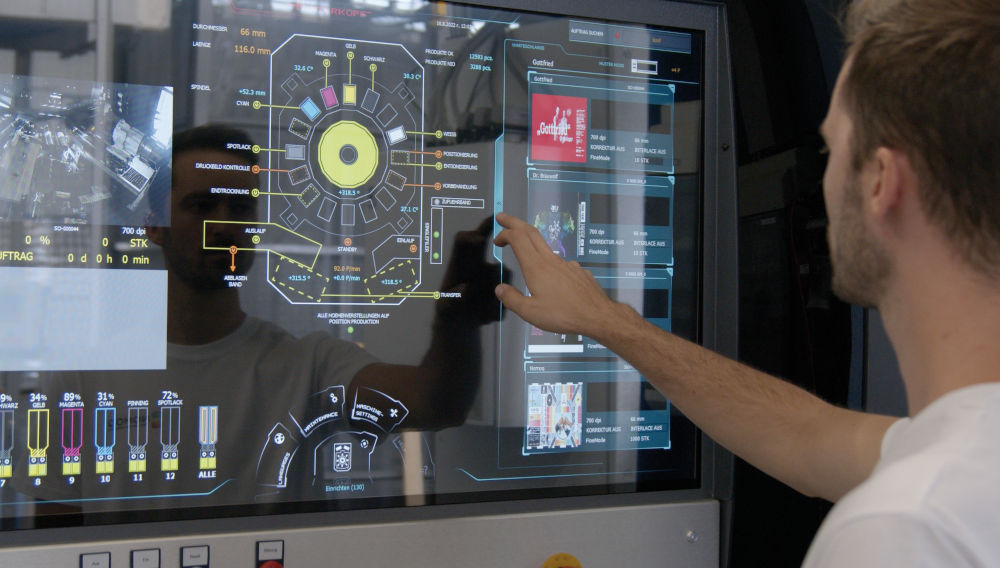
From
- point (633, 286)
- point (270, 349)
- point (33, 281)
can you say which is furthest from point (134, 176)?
point (633, 286)

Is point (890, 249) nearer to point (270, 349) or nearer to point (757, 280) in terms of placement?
point (757, 280)

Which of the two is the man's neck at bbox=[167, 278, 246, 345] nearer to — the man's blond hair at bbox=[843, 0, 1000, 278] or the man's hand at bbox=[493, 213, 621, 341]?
the man's hand at bbox=[493, 213, 621, 341]

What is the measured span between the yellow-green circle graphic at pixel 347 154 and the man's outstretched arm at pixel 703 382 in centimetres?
22

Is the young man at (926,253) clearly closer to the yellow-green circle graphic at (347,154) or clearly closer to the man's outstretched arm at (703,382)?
the man's outstretched arm at (703,382)

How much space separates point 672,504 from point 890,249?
25.6 inches

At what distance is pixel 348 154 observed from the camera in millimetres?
1178

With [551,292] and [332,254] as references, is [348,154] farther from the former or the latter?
[551,292]

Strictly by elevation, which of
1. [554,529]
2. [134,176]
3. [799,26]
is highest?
[799,26]

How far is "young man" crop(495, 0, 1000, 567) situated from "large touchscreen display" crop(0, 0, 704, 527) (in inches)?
17.3

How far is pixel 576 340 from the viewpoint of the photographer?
1268 mm

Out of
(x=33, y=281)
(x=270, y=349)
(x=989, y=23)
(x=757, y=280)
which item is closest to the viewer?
(x=989, y=23)

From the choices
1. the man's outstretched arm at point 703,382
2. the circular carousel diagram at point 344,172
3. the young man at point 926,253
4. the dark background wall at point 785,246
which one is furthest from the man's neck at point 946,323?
the circular carousel diagram at point 344,172

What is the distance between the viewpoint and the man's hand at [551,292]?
44.9 inches

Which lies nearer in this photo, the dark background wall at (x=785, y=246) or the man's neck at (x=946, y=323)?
the man's neck at (x=946, y=323)
